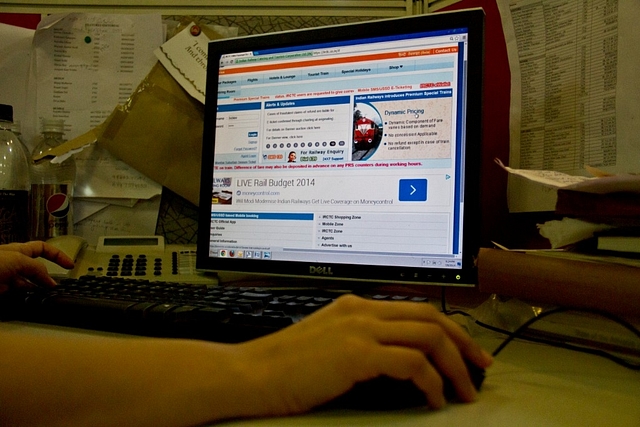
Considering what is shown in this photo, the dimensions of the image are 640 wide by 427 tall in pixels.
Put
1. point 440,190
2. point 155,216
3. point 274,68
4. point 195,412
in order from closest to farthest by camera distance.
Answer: point 195,412 < point 440,190 < point 274,68 < point 155,216

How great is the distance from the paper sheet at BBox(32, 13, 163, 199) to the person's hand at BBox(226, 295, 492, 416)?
0.85 metres

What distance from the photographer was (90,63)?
1079 millimetres

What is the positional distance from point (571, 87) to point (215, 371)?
0.66 m

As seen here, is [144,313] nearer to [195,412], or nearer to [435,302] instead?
[195,412]

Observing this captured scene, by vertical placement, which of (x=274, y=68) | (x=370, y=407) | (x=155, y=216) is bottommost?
(x=370, y=407)

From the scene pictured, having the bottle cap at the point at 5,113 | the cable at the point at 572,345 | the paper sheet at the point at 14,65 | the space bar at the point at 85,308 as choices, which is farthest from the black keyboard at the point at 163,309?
the paper sheet at the point at 14,65

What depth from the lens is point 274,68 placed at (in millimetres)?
840

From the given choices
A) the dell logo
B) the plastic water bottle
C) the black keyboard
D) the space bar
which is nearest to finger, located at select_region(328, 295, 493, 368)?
the black keyboard

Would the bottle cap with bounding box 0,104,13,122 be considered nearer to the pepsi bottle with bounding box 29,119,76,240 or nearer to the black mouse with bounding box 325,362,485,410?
the pepsi bottle with bounding box 29,119,76,240

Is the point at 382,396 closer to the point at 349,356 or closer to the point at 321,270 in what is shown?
the point at 349,356

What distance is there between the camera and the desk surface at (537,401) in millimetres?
326

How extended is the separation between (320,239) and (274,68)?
0.29m

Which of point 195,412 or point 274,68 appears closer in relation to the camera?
point 195,412

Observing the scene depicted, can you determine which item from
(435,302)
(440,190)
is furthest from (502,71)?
(435,302)
